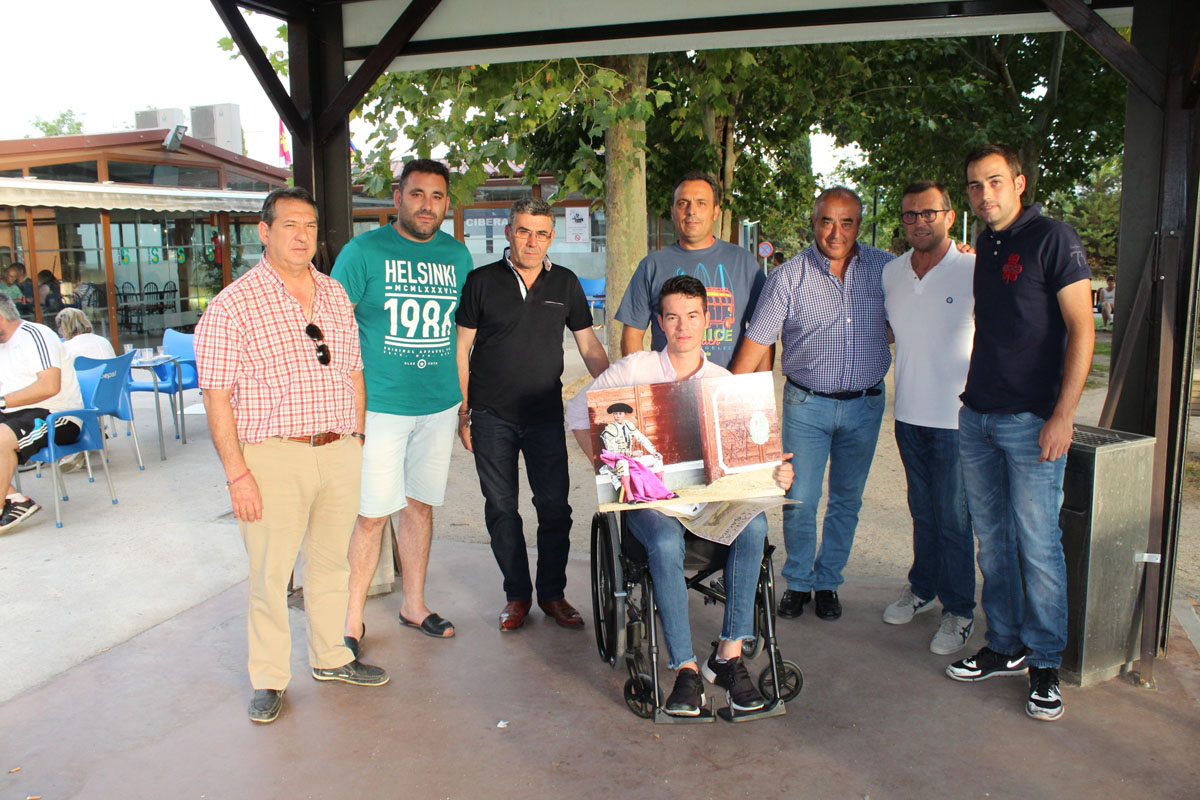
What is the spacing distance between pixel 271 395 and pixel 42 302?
1354cm

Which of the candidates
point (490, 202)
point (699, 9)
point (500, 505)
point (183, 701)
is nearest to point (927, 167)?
point (490, 202)

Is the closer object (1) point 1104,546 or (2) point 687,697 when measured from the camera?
(2) point 687,697

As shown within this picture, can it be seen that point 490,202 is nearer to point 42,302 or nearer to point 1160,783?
point 42,302

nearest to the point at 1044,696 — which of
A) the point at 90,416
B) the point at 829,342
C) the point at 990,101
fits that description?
the point at 829,342

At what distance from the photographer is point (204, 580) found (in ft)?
16.9

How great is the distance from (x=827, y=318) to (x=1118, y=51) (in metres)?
1.53

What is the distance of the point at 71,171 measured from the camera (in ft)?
51.5

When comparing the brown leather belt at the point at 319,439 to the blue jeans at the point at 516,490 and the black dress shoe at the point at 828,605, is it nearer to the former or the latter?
the blue jeans at the point at 516,490

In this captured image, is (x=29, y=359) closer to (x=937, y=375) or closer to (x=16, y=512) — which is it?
(x=16, y=512)

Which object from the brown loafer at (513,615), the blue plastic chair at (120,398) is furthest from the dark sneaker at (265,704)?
the blue plastic chair at (120,398)

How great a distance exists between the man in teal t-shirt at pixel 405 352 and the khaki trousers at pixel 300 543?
0.32 m

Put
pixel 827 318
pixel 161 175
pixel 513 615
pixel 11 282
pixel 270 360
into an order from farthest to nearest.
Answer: pixel 161 175, pixel 11 282, pixel 513 615, pixel 827 318, pixel 270 360

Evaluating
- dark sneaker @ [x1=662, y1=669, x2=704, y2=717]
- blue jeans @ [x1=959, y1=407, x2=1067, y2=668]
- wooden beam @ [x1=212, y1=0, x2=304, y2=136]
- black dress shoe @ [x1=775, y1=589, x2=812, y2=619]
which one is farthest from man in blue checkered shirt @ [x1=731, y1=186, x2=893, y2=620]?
wooden beam @ [x1=212, y1=0, x2=304, y2=136]

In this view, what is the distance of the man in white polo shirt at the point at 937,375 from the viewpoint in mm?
3990
